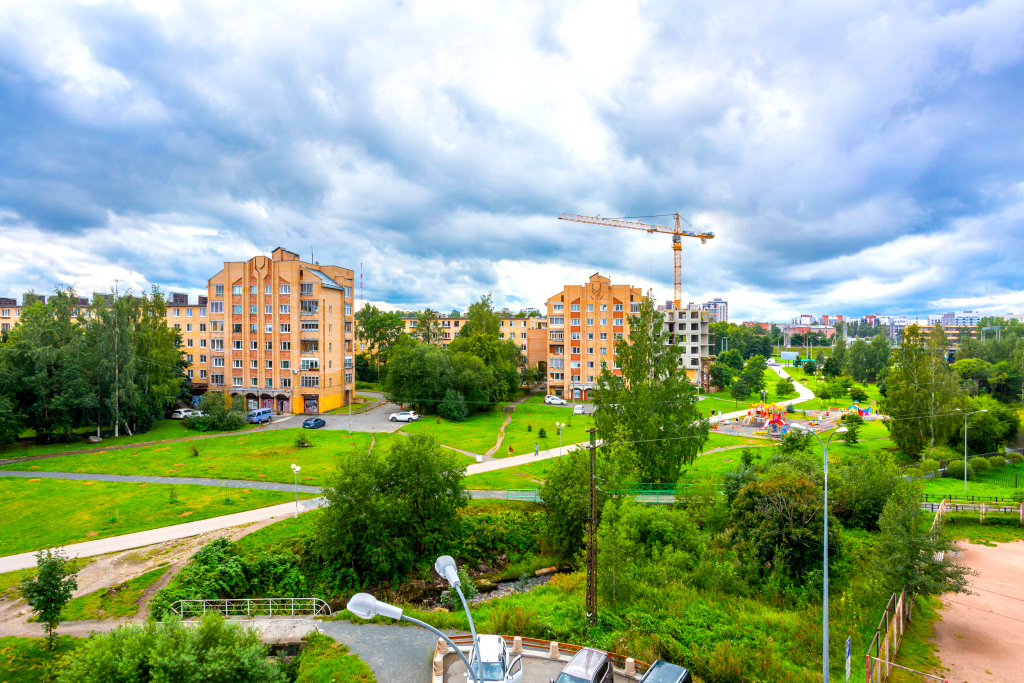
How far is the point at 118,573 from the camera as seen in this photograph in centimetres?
2284

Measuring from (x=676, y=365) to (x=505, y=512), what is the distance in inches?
650

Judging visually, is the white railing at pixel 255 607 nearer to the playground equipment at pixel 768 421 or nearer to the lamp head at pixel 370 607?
the lamp head at pixel 370 607

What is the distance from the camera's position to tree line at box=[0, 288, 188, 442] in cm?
4450

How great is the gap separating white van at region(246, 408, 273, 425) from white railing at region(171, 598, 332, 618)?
38.4m

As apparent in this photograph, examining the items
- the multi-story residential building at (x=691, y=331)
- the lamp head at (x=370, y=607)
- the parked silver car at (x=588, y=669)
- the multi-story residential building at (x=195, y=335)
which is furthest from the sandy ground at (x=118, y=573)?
the multi-story residential building at (x=691, y=331)

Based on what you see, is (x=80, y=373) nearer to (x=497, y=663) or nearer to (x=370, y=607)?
(x=497, y=663)

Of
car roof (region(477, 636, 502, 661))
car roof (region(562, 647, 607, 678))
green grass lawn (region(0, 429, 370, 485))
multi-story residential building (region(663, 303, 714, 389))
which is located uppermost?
multi-story residential building (region(663, 303, 714, 389))

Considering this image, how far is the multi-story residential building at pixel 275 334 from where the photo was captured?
207ft

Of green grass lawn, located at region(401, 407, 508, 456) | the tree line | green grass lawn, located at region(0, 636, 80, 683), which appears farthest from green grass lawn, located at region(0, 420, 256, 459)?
green grass lawn, located at region(0, 636, 80, 683)

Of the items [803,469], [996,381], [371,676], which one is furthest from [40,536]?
[996,381]

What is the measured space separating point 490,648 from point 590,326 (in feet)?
218

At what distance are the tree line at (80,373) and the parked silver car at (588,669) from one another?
51.6m

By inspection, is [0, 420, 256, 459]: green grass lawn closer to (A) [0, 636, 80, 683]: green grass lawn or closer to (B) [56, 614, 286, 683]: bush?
(A) [0, 636, 80, 683]: green grass lawn

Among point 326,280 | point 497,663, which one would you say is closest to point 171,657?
point 497,663
